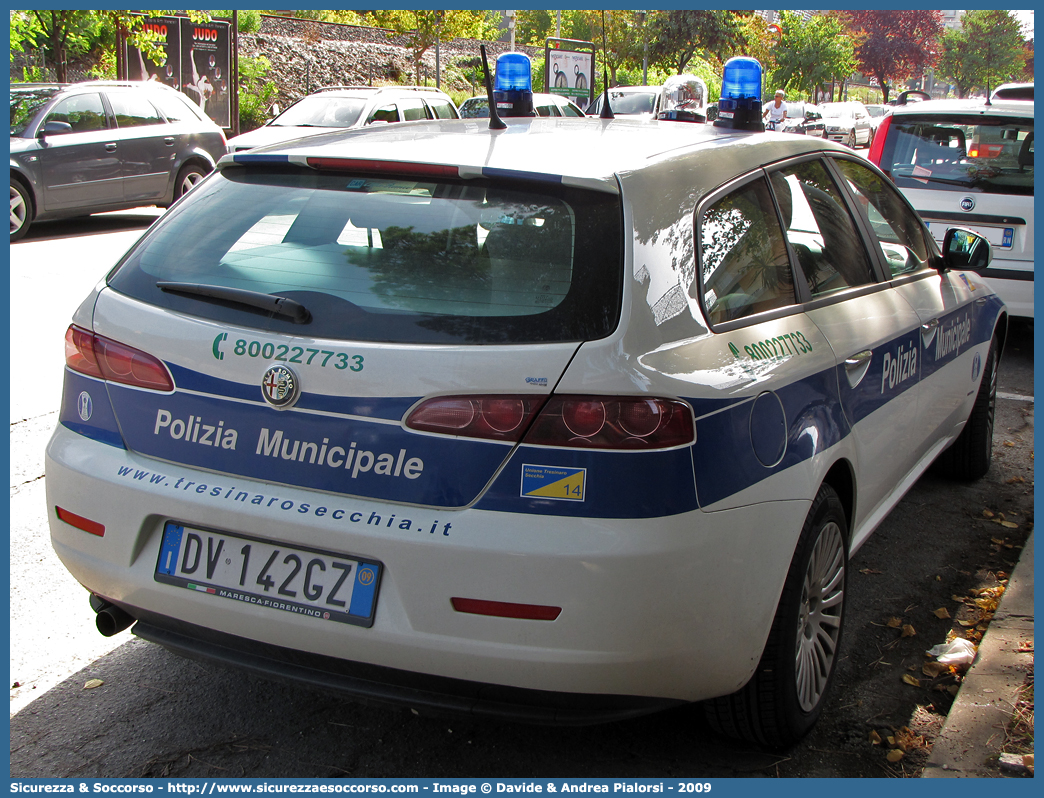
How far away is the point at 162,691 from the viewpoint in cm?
301

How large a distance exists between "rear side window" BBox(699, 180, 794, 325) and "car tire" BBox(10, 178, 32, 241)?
10.6m

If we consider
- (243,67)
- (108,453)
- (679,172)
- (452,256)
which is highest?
(243,67)

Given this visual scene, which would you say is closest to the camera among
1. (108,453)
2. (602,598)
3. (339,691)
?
(602,598)

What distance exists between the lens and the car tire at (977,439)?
194 inches

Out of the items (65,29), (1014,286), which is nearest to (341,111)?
(65,29)

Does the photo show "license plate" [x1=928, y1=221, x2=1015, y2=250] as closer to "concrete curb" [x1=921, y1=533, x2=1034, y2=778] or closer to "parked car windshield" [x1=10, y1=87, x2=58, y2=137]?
"concrete curb" [x1=921, y1=533, x2=1034, y2=778]

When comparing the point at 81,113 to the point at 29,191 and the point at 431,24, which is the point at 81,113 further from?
the point at 431,24

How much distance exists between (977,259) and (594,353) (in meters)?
2.72

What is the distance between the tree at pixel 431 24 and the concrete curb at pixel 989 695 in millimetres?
28745

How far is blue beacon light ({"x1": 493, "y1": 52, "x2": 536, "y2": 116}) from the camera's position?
12.6 ft

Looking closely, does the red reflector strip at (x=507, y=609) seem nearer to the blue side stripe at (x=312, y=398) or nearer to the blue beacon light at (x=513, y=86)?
the blue side stripe at (x=312, y=398)

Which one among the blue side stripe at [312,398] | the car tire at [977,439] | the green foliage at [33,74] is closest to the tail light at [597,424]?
the blue side stripe at [312,398]
